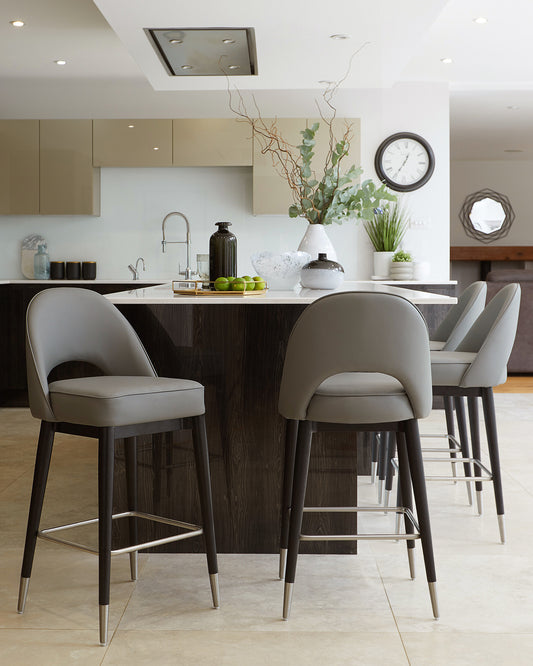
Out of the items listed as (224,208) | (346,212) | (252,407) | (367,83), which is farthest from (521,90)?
(252,407)

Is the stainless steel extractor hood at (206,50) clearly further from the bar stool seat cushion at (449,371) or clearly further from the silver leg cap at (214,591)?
the silver leg cap at (214,591)

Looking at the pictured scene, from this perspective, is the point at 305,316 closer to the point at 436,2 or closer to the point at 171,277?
the point at 436,2

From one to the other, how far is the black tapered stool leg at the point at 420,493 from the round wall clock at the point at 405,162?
4.78 m

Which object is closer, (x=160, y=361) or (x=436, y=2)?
(x=160, y=361)

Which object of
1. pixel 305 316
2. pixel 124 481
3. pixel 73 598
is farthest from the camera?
pixel 124 481

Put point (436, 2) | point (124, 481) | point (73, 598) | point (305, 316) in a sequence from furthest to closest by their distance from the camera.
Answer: point (436, 2)
point (124, 481)
point (73, 598)
point (305, 316)

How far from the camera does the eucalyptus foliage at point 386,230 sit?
21.9ft

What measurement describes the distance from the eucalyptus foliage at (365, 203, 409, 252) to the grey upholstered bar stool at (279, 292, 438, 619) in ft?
14.5

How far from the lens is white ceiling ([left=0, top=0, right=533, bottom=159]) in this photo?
4262mm

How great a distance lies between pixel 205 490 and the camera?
95.0 inches

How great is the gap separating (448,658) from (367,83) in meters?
4.57

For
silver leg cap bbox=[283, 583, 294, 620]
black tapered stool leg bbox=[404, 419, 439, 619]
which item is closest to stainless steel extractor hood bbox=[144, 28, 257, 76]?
black tapered stool leg bbox=[404, 419, 439, 619]

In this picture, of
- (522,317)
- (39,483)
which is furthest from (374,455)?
(522,317)

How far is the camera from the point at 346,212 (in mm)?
3633
